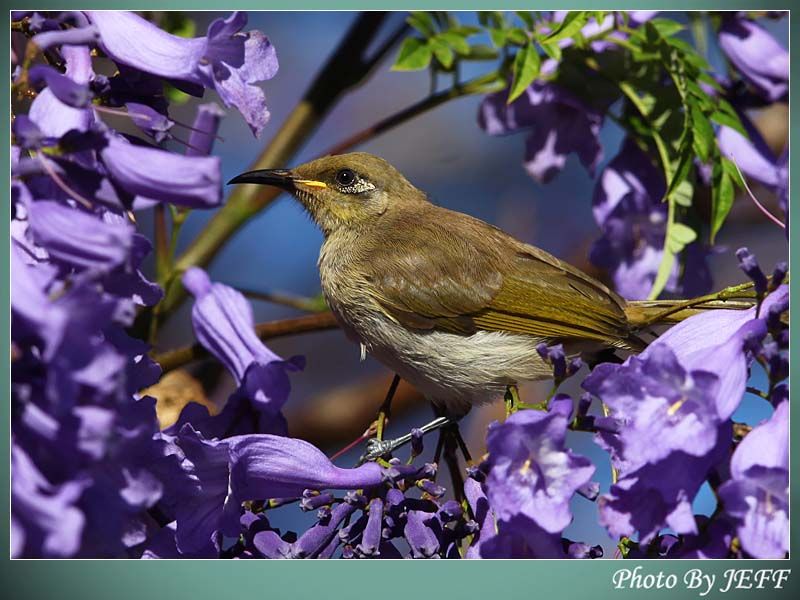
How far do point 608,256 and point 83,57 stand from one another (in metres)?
1.27

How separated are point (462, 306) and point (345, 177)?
482 millimetres

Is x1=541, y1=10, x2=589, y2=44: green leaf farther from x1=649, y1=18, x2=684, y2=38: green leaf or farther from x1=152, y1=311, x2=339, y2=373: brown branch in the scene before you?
x1=152, y1=311, x2=339, y2=373: brown branch

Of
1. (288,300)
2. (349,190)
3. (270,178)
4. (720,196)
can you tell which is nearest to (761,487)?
(720,196)

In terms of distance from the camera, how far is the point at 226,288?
2.00 metres

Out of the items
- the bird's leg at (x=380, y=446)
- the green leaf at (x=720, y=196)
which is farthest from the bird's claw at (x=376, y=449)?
the green leaf at (x=720, y=196)

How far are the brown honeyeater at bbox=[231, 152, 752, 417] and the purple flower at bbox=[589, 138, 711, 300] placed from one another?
0.08m

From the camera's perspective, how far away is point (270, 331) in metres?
2.15

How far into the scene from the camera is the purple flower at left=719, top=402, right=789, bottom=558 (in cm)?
147

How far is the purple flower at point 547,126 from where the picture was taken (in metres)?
2.40

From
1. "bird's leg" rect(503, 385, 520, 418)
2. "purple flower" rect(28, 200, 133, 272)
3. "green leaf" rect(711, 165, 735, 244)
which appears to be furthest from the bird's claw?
"green leaf" rect(711, 165, 735, 244)

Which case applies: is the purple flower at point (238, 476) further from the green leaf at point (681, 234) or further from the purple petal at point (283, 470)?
the green leaf at point (681, 234)

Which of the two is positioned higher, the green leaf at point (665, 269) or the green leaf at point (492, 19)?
the green leaf at point (492, 19)

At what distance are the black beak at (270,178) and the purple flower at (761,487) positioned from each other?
1130mm

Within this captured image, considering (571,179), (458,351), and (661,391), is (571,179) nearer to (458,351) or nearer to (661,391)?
(458,351)
